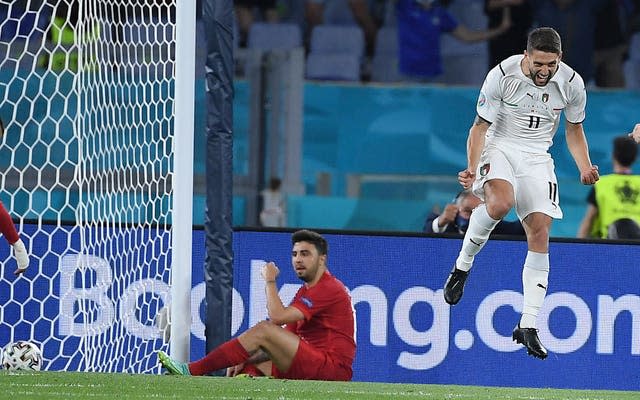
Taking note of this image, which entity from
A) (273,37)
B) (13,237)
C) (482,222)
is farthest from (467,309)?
(273,37)

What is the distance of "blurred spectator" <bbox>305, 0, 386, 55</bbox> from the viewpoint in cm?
1400

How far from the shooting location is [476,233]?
27.0 feet

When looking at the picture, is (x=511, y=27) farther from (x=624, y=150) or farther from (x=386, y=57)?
(x=624, y=150)

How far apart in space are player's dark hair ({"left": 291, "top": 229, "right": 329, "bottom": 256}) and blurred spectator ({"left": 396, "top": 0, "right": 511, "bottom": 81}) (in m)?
4.52

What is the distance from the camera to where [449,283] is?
8469mm

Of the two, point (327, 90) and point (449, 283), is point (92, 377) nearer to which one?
point (449, 283)

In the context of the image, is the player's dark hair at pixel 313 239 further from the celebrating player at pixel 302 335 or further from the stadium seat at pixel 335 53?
the stadium seat at pixel 335 53

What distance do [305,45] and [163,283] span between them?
4801 mm

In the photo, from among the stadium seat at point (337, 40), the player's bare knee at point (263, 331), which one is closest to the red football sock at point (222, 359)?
the player's bare knee at point (263, 331)

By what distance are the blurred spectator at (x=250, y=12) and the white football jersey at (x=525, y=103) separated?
19.7 ft

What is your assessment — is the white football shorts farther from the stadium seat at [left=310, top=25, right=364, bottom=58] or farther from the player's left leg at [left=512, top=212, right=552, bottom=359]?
the stadium seat at [left=310, top=25, right=364, bottom=58]

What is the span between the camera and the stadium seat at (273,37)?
45.4 ft

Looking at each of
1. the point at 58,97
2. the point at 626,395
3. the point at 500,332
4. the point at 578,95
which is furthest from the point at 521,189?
the point at 58,97

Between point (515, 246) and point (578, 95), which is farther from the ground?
point (578, 95)
